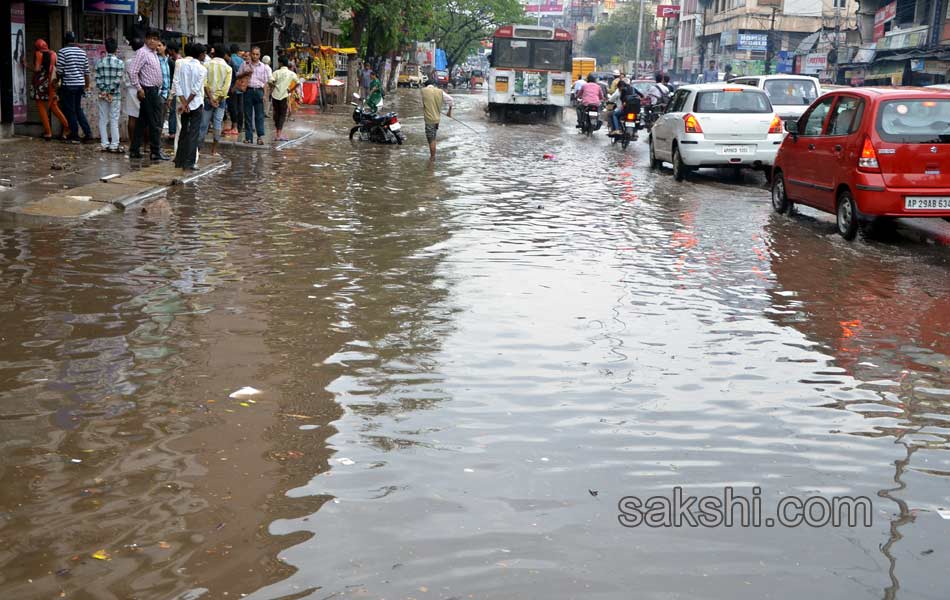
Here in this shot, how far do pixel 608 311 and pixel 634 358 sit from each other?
4.47 feet

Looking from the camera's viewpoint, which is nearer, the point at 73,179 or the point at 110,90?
the point at 73,179

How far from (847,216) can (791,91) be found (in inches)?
480

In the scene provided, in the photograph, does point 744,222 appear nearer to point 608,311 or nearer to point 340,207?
point 340,207

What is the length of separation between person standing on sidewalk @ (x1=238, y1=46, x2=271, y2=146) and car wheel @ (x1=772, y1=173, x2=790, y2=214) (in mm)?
10562

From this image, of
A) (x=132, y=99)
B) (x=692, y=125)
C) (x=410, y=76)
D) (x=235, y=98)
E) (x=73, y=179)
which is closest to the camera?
(x=73, y=179)

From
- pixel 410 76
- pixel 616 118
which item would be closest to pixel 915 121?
pixel 616 118

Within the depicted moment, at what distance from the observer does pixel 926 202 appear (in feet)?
39.1

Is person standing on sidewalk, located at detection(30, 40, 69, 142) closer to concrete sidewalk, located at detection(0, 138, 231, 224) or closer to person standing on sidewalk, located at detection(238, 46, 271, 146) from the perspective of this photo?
concrete sidewalk, located at detection(0, 138, 231, 224)

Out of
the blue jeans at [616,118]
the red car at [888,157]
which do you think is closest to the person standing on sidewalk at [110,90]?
the red car at [888,157]

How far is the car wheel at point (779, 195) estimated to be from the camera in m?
14.8

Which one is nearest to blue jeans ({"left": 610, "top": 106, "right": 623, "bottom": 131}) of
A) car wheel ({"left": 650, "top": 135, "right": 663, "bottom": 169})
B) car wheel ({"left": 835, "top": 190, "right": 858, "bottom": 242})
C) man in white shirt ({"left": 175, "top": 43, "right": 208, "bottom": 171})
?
car wheel ({"left": 650, "top": 135, "right": 663, "bottom": 169})

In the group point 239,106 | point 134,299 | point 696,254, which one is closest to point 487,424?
point 134,299

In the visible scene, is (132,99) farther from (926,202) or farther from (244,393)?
(244,393)

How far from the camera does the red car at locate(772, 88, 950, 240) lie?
11.9 meters
